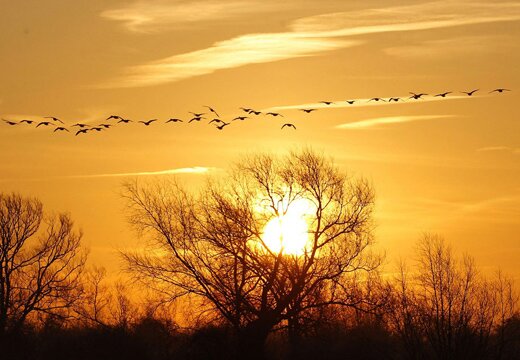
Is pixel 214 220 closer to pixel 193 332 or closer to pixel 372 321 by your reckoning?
pixel 193 332

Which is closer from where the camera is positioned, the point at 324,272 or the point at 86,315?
the point at 324,272

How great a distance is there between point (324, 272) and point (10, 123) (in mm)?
20695

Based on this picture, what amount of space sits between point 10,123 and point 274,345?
25106mm

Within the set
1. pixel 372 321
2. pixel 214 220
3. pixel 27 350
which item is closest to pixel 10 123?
pixel 214 220

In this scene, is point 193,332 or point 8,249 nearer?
point 193,332

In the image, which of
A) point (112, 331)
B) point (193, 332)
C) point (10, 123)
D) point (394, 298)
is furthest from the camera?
point (112, 331)

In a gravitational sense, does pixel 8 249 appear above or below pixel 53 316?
above

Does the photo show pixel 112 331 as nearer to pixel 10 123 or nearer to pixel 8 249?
pixel 8 249

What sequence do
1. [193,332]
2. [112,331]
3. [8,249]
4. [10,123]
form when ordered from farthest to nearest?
[8,249] < [112,331] < [193,332] < [10,123]

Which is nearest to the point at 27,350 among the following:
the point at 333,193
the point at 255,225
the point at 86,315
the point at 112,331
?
the point at 112,331

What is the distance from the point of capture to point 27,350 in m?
57.4

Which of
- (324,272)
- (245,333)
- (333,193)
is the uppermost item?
(333,193)

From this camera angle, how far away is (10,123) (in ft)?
121

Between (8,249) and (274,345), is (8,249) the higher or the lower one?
the higher one
